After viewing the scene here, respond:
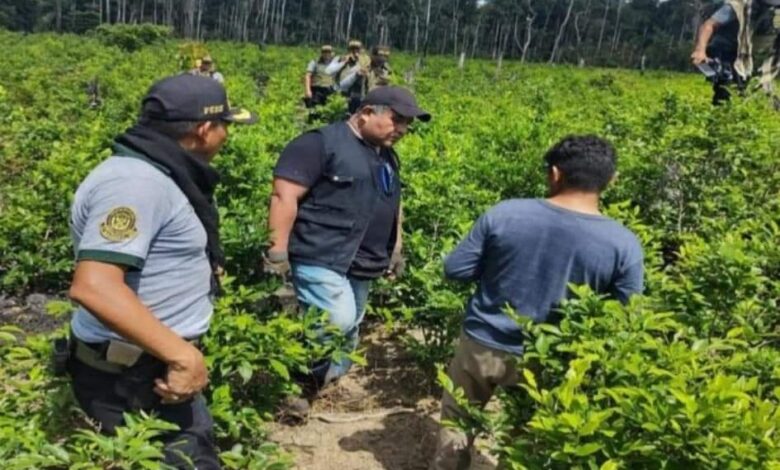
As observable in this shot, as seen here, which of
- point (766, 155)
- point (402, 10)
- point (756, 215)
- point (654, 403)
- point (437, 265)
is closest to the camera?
point (654, 403)

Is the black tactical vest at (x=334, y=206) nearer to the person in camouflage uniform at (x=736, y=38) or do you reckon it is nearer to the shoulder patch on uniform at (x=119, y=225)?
the shoulder patch on uniform at (x=119, y=225)

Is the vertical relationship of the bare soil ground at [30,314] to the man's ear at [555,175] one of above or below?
below

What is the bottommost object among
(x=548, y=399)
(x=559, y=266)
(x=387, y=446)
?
(x=387, y=446)

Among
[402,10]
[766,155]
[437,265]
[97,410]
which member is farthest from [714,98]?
[402,10]

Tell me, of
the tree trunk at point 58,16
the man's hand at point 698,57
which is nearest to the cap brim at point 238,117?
the man's hand at point 698,57

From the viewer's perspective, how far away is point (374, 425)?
169 inches

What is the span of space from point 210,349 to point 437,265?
1701mm

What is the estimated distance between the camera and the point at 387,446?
161 inches

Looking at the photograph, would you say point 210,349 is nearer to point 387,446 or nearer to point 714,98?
point 387,446

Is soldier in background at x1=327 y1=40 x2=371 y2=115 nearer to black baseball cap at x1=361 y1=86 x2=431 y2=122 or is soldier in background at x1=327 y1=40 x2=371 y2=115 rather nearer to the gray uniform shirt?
black baseball cap at x1=361 y1=86 x2=431 y2=122

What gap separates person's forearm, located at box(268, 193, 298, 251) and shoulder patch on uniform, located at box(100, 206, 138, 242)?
5.52ft

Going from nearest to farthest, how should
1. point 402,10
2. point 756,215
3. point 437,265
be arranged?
point 437,265 → point 756,215 → point 402,10

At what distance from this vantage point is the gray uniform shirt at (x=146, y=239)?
2158 mm

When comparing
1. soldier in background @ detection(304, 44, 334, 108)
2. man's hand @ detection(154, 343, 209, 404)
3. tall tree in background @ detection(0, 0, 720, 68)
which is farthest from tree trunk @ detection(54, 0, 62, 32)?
man's hand @ detection(154, 343, 209, 404)
